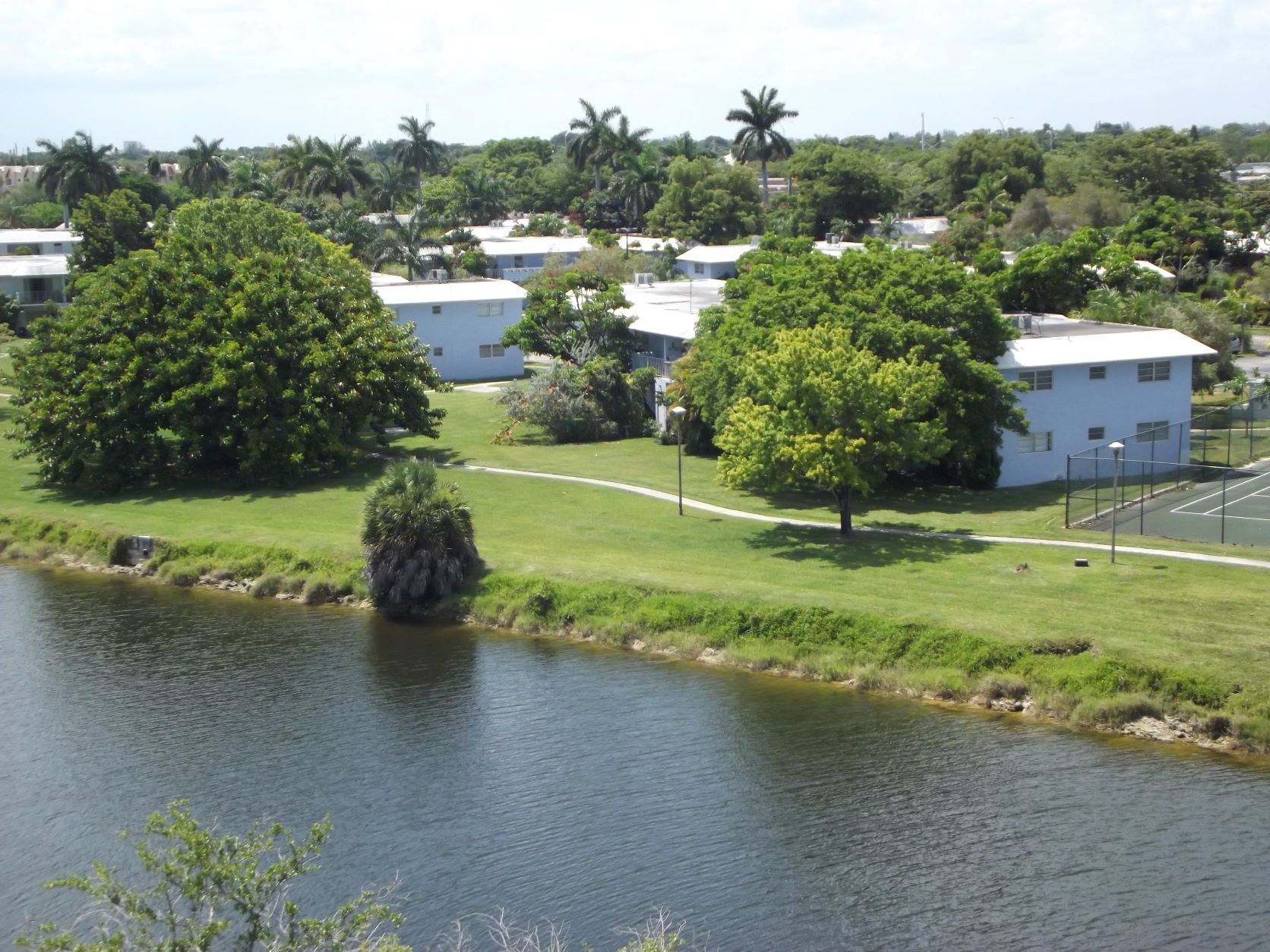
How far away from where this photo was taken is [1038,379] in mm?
51312

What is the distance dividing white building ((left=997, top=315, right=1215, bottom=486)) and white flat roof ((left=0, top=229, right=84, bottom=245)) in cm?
9933

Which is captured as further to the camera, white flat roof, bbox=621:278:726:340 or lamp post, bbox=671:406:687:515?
white flat roof, bbox=621:278:726:340

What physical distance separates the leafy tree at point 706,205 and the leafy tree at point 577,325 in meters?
55.5

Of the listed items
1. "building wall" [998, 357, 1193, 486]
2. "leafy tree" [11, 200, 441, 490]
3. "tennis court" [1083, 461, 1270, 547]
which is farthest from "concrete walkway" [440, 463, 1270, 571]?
"building wall" [998, 357, 1193, 486]

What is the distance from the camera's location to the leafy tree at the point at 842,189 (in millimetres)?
122062

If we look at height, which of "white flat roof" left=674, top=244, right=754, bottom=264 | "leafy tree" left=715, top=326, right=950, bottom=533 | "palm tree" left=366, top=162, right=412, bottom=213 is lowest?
"leafy tree" left=715, top=326, right=950, bottom=533

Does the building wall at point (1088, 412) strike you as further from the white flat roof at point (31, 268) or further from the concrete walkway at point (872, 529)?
the white flat roof at point (31, 268)

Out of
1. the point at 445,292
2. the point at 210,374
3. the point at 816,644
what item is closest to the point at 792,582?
the point at 816,644

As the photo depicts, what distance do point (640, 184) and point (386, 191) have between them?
28.9 m

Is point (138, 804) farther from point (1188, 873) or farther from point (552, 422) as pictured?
point (552, 422)

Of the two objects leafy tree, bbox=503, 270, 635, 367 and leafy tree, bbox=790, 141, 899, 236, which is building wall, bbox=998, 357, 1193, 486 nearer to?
leafy tree, bbox=503, 270, 635, 367

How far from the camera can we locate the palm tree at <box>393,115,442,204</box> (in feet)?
446

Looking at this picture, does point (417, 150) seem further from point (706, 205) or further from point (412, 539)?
point (412, 539)

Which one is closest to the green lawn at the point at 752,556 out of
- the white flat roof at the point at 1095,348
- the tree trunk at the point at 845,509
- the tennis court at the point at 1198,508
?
the tree trunk at the point at 845,509
